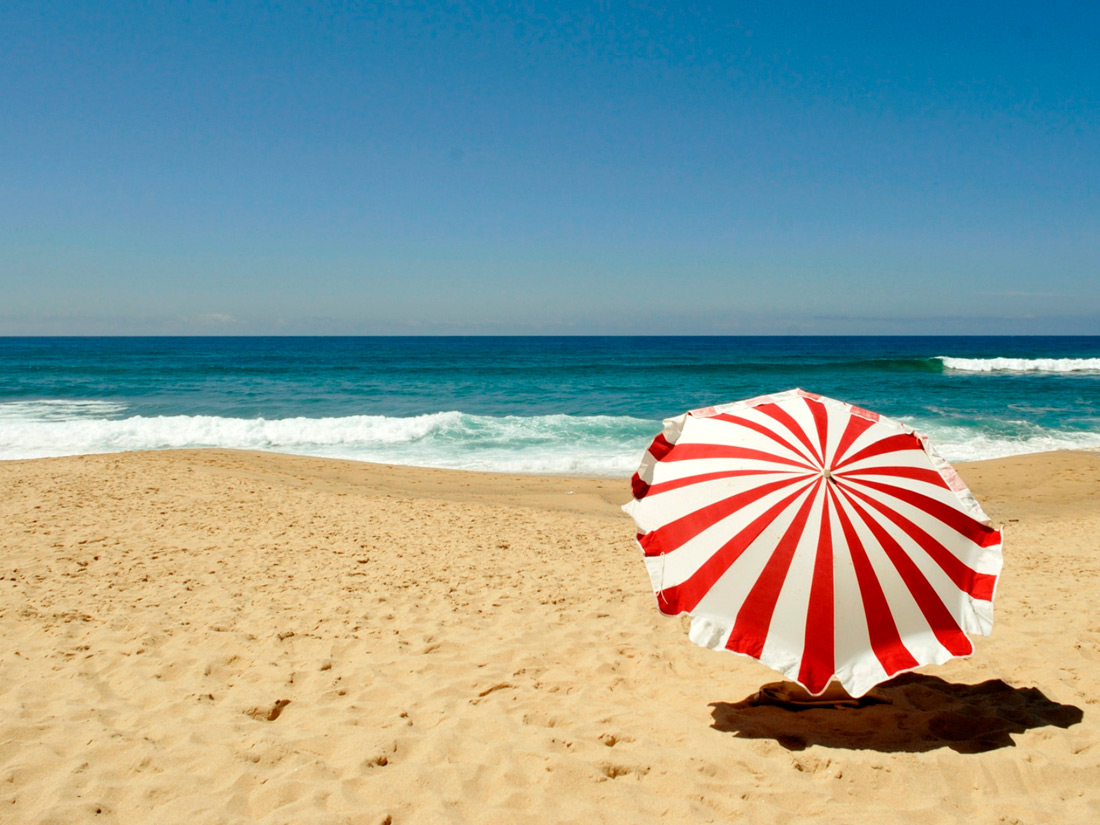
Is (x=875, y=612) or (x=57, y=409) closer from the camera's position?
(x=875, y=612)

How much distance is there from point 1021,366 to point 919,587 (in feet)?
182

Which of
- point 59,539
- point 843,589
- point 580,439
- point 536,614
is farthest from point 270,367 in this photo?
point 843,589

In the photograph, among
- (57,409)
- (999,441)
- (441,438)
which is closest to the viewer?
(999,441)

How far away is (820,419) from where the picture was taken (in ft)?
11.5

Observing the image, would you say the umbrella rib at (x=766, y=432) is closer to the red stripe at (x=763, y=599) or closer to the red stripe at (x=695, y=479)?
the red stripe at (x=695, y=479)

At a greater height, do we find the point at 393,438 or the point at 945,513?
the point at 945,513

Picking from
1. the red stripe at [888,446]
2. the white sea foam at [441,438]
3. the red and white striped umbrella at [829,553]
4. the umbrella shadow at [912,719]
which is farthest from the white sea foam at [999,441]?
the red and white striped umbrella at [829,553]

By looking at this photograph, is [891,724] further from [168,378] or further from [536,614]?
[168,378]

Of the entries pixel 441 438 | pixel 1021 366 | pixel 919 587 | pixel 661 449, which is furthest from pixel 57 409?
pixel 1021 366

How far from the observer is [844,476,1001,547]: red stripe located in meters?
3.24

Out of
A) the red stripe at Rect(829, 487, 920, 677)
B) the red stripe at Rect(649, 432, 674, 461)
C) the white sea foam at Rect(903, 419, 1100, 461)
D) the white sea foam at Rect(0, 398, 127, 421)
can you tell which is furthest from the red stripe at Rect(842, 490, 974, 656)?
the white sea foam at Rect(0, 398, 127, 421)

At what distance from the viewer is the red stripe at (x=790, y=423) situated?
Result: 11.0ft

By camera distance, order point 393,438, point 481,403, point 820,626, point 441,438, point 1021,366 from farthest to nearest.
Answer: point 1021,366 < point 481,403 < point 393,438 < point 441,438 < point 820,626

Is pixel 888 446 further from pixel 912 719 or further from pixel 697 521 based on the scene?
pixel 912 719
